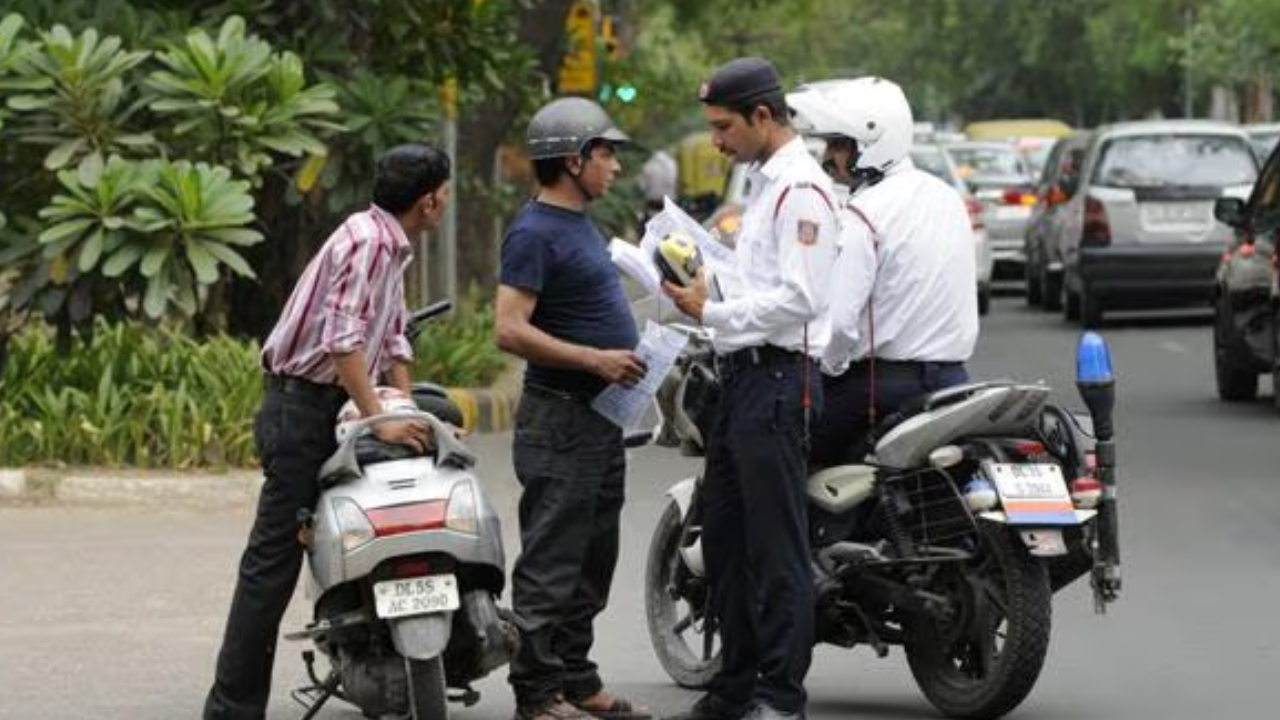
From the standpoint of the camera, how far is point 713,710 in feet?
30.5

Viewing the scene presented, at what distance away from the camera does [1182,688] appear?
32.8 feet

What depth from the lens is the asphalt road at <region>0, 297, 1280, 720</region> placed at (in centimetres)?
992

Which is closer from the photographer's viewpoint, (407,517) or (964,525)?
(407,517)

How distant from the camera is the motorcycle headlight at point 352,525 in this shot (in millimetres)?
8633

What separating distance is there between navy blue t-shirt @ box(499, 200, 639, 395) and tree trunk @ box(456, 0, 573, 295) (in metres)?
16.4

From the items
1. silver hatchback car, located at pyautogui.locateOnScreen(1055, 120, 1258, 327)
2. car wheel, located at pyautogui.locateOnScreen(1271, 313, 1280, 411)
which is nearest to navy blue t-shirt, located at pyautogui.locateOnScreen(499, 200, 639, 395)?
car wheel, located at pyautogui.locateOnScreen(1271, 313, 1280, 411)

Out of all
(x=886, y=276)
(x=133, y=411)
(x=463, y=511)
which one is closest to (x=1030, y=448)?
(x=886, y=276)

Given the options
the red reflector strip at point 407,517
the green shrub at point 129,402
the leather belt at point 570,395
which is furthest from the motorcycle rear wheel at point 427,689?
the green shrub at point 129,402

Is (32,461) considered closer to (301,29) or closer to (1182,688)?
(301,29)

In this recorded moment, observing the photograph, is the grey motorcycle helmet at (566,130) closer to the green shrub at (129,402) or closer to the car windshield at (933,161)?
the green shrub at (129,402)

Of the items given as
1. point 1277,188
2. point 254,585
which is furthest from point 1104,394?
point 1277,188

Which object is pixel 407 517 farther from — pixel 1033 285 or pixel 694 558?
pixel 1033 285

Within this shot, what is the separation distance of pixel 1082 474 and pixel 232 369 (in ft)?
24.3

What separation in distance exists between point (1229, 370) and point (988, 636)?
11002mm
